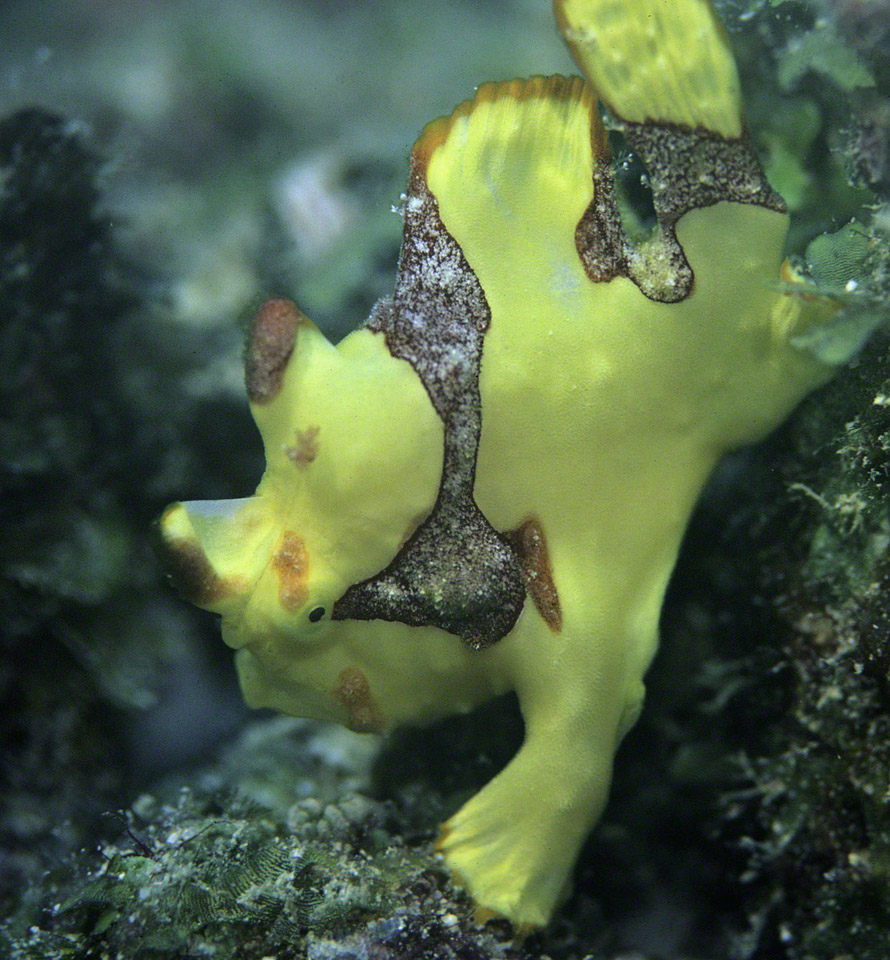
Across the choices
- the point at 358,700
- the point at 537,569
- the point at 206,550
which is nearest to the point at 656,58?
the point at 537,569

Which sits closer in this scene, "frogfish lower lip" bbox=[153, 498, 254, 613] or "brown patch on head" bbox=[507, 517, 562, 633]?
"frogfish lower lip" bbox=[153, 498, 254, 613]

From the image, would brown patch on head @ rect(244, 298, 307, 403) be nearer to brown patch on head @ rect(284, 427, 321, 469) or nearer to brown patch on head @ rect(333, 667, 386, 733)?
brown patch on head @ rect(284, 427, 321, 469)

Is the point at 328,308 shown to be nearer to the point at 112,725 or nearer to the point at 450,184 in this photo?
the point at 450,184

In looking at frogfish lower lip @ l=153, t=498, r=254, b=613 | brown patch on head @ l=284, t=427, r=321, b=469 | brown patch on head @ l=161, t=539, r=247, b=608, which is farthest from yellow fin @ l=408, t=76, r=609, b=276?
brown patch on head @ l=161, t=539, r=247, b=608

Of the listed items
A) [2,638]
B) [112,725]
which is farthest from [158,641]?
[2,638]

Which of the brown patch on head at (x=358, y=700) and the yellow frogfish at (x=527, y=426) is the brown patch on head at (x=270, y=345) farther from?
the brown patch on head at (x=358, y=700)

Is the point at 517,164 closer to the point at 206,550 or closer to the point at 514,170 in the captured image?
the point at 514,170
